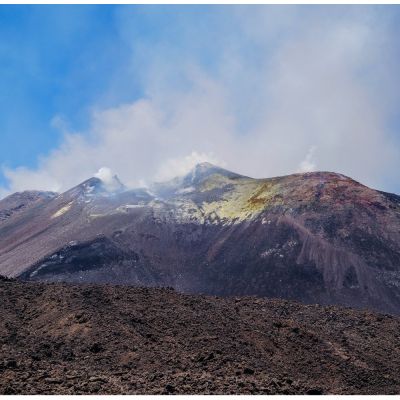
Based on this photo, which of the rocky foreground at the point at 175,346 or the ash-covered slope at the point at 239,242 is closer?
the rocky foreground at the point at 175,346

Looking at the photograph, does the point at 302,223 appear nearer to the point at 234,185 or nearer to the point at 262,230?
the point at 262,230

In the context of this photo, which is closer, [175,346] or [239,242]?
[175,346]

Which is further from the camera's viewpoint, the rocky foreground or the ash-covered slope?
the ash-covered slope

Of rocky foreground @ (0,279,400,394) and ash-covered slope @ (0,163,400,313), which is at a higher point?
ash-covered slope @ (0,163,400,313)

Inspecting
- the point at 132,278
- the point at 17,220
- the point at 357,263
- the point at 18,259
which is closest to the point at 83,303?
the point at 132,278
